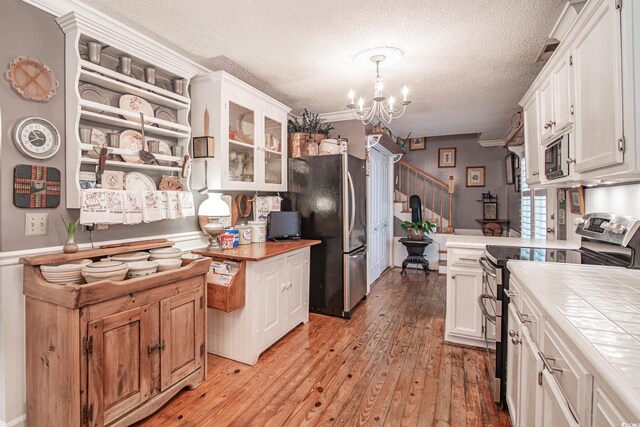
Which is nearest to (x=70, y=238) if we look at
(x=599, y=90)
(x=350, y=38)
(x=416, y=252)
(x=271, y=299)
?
(x=271, y=299)

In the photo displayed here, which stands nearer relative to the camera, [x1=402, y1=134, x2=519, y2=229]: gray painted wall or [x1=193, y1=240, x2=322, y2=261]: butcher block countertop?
[x1=193, y1=240, x2=322, y2=261]: butcher block countertop

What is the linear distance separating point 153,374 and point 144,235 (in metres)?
0.96

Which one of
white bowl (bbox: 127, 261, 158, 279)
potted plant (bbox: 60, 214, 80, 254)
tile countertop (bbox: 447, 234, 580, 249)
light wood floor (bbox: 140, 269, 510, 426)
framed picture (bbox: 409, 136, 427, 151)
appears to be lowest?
light wood floor (bbox: 140, 269, 510, 426)

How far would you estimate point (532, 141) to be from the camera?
8.56 ft

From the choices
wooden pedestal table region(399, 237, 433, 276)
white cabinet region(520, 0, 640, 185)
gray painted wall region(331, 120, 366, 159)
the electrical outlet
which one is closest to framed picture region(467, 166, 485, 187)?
wooden pedestal table region(399, 237, 433, 276)

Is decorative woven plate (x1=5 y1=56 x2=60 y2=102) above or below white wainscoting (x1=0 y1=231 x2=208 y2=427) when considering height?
above

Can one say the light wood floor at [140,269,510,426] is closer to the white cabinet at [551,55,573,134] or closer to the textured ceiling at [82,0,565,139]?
the white cabinet at [551,55,573,134]

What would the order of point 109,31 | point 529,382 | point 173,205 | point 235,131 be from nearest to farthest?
1. point 529,382
2. point 109,31
3. point 173,205
4. point 235,131

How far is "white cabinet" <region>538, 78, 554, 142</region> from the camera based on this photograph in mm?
2061

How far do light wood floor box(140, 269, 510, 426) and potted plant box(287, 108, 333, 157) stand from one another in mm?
1965

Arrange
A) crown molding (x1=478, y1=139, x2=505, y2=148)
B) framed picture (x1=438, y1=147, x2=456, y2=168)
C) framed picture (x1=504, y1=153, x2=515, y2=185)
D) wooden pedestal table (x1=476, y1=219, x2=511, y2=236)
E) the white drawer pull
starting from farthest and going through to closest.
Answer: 1. framed picture (x1=438, y1=147, x2=456, y2=168)
2. crown molding (x1=478, y1=139, x2=505, y2=148)
3. wooden pedestal table (x1=476, y1=219, x2=511, y2=236)
4. framed picture (x1=504, y1=153, x2=515, y2=185)
5. the white drawer pull

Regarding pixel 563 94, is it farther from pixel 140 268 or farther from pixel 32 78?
pixel 32 78

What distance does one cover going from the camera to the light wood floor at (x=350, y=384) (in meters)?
1.82

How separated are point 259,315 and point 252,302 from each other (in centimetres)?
16
